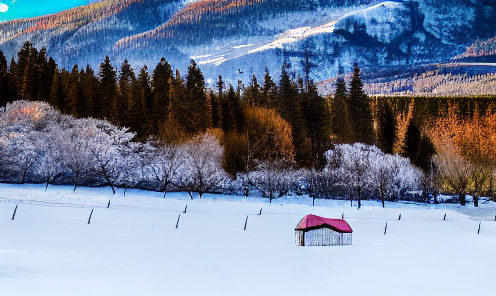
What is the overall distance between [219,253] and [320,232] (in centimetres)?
918

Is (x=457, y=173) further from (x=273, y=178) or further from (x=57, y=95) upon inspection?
(x=57, y=95)

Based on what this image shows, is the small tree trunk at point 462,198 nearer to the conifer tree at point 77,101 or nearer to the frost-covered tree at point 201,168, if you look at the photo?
the frost-covered tree at point 201,168

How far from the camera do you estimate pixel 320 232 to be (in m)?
38.9

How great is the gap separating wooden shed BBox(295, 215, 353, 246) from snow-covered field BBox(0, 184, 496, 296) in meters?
1.12

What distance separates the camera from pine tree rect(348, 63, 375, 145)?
4076 inches

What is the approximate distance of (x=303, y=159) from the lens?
3351 inches

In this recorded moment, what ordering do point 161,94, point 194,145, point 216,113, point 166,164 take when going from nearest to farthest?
point 166,164 < point 194,145 < point 161,94 < point 216,113

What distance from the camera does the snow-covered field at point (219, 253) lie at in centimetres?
2419

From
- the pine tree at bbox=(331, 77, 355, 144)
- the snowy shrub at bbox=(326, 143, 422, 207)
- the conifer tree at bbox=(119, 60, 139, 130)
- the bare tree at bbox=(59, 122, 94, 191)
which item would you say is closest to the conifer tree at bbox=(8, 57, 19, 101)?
the conifer tree at bbox=(119, 60, 139, 130)

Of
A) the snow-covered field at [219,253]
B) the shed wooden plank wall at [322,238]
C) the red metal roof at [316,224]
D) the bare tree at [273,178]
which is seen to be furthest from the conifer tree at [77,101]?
the shed wooden plank wall at [322,238]

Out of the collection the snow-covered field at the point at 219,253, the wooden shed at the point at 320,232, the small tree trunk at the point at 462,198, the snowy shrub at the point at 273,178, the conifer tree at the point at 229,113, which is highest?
the conifer tree at the point at 229,113

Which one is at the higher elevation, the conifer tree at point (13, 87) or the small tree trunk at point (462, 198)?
the conifer tree at point (13, 87)

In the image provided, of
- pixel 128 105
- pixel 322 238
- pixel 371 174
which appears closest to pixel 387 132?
pixel 371 174

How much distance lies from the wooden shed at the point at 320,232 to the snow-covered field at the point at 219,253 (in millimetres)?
1122
